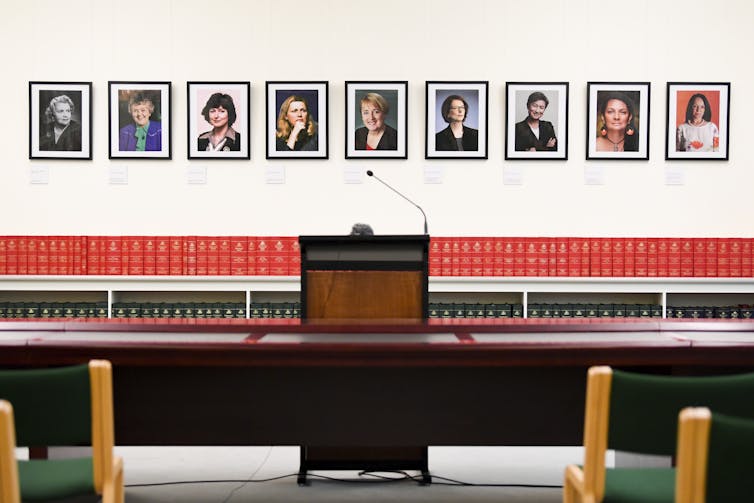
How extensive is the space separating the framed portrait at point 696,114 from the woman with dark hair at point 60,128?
4.51m

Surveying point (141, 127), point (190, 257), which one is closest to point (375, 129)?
point (190, 257)

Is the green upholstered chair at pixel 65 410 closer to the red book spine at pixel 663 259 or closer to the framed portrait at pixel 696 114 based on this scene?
the red book spine at pixel 663 259

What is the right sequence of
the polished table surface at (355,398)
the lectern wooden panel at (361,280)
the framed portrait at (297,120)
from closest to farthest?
the polished table surface at (355,398), the lectern wooden panel at (361,280), the framed portrait at (297,120)

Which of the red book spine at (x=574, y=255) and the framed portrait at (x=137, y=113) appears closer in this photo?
the red book spine at (x=574, y=255)

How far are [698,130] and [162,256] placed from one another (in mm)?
4106

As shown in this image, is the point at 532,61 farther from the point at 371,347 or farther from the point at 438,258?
the point at 371,347

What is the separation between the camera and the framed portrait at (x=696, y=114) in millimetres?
4988

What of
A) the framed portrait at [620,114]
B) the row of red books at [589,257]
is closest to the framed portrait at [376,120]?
the row of red books at [589,257]

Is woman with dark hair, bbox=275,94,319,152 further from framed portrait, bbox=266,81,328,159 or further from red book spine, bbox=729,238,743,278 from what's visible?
red book spine, bbox=729,238,743,278

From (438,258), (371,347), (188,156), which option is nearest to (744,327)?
(371,347)

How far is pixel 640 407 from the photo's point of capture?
1.38 m

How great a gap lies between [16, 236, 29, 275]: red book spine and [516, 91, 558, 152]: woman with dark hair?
145 inches

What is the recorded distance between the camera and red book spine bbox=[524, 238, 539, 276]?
183 inches

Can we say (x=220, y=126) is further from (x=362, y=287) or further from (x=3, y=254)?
(x=362, y=287)
